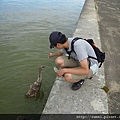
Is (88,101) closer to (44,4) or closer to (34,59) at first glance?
(34,59)

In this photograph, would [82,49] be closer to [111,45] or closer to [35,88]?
[35,88]

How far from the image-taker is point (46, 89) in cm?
505

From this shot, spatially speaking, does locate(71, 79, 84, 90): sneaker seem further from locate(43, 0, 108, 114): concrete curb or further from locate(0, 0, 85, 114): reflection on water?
locate(0, 0, 85, 114): reflection on water

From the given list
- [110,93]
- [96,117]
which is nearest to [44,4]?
[110,93]

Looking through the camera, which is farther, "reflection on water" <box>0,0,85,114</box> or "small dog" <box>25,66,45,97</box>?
"reflection on water" <box>0,0,85,114</box>

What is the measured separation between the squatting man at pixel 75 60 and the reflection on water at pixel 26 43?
1.08 metres

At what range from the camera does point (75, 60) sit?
4297 mm

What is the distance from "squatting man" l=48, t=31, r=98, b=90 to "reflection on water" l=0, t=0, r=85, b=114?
3.53 ft

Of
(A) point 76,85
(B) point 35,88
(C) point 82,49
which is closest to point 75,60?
(A) point 76,85

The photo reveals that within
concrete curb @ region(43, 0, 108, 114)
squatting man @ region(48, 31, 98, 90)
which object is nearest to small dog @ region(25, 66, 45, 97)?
concrete curb @ region(43, 0, 108, 114)

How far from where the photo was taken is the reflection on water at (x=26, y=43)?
187 inches

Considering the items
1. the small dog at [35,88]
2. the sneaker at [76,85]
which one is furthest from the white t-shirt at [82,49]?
the small dog at [35,88]

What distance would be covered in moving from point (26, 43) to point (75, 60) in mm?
3539

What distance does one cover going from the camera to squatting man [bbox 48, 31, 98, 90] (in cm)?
353
